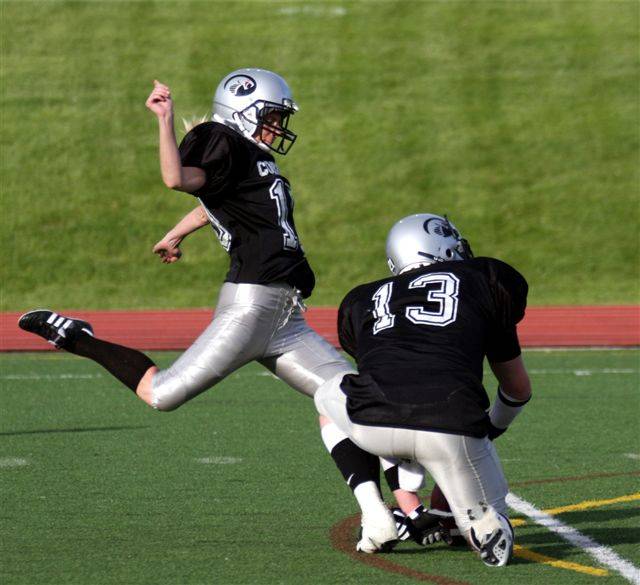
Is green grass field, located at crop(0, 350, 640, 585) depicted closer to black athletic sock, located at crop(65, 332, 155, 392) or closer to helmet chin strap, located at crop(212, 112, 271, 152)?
black athletic sock, located at crop(65, 332, 155, 392)

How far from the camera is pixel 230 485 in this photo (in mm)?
6699

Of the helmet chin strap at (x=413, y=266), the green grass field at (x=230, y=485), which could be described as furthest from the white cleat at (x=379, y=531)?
the helmet chin strap at (x=413, y=266)

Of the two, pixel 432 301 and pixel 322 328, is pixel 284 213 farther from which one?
pixel 322 328

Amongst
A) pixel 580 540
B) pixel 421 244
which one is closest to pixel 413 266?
pixel 421 244

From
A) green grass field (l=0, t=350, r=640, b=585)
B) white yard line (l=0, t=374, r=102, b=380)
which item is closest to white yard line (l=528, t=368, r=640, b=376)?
green grass field (l=0, t=350, r=640, b=585)

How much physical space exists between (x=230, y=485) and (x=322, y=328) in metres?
7.54

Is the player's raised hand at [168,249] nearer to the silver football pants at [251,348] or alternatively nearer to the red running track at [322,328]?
the silver football pants at [251,348]

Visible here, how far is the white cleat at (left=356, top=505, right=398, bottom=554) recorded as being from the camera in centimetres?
498

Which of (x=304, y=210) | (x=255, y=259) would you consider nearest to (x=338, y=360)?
(x=255, y=259)

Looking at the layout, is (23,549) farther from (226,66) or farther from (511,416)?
(226,66)

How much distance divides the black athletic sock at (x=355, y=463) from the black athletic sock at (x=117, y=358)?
3.21ft

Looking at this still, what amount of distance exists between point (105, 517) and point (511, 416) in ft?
6.10

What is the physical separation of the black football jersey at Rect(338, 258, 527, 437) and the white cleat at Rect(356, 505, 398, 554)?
38cm

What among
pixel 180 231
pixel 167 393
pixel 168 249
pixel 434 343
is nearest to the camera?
pixel 434 343
